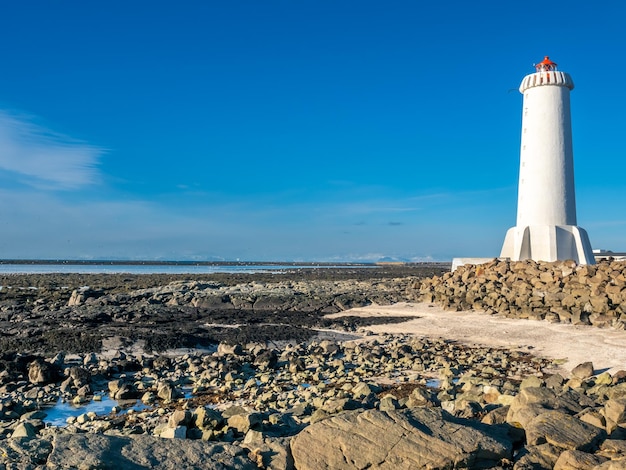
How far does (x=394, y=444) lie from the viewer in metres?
4.65

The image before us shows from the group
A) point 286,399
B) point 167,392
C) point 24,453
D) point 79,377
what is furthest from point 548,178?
point 24,453

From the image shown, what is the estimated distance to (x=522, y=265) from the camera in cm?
2148

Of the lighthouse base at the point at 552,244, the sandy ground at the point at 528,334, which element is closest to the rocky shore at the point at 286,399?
the sandy ground at the point at 528,334

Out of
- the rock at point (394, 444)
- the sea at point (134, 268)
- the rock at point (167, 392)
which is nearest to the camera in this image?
the rock at point (394, 444)

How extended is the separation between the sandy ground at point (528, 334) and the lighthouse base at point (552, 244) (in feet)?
19.3

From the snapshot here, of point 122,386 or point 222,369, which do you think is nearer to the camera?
point 122,386

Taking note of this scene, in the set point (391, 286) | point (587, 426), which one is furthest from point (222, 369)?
point (391, 286)

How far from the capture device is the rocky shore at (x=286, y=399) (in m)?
4.59

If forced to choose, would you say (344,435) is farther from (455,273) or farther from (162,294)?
(162,294)

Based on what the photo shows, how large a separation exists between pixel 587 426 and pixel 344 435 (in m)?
2.32

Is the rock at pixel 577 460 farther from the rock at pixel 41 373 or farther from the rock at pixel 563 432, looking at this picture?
the rock at pixel 41 373

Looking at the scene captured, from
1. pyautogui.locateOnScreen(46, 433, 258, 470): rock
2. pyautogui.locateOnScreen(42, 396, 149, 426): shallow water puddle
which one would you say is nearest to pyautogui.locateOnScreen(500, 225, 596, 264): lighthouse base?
pyautogui.locateOnScreen(42, 396, 149, 426): shallow water puddle

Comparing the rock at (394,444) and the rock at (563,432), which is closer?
the rock at (394,444)

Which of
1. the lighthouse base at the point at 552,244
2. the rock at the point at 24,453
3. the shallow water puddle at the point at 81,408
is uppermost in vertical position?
the lighthouse base at the point at 552,244
